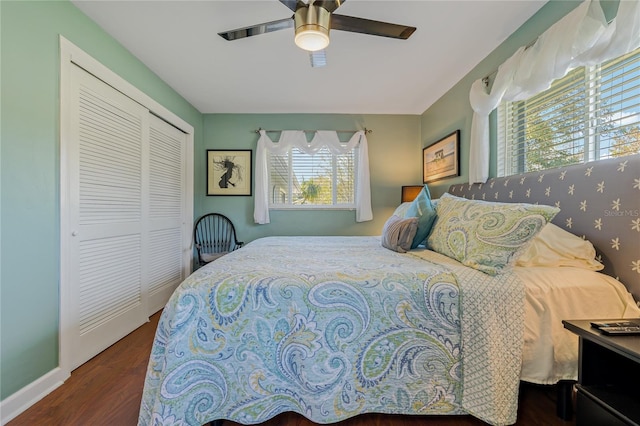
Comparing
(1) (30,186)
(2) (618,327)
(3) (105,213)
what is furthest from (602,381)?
(3) (105,213)

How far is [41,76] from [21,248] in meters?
0.99

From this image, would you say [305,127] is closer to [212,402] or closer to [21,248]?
[21,248]

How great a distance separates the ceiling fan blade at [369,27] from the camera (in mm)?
1530

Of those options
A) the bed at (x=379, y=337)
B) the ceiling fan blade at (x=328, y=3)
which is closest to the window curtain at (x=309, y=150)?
the ceiling fan blade at (x=328, y=3)

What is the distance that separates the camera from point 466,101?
260 centimetres

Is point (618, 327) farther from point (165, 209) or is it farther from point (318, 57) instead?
point (165, 209)

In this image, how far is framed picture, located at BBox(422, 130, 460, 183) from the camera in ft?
9.03

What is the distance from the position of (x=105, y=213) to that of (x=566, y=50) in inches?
126

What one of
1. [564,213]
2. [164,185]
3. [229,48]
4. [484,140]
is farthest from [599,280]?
[164,185]

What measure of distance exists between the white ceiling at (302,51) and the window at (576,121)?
602mm

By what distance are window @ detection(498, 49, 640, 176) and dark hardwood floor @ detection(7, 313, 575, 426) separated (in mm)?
1383

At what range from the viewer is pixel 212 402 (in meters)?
1.11

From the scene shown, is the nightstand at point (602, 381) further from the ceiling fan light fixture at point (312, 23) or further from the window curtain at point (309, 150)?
the window curtain at point (309, 150)

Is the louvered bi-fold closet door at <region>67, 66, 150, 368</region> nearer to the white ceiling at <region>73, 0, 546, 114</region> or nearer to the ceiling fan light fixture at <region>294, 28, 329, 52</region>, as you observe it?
the white ceiling at <region>73, 0, 546, 114</region>
